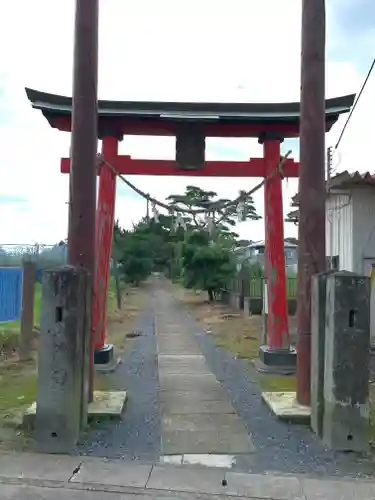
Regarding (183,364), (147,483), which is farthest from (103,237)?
(147,483)

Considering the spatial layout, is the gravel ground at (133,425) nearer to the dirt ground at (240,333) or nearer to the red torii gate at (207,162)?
the red torii gate at (207,162)

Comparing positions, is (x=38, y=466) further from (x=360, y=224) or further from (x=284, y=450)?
(x=360, y=224)

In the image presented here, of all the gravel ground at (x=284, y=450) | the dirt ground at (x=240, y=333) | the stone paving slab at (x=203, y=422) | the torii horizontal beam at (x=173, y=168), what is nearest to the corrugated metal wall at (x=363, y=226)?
the dirt ground at (x=240, y=333)

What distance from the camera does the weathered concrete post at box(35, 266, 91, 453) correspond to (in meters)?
5.46

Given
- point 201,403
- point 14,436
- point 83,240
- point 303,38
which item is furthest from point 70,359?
point 303,38

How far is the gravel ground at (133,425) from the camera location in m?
5.41

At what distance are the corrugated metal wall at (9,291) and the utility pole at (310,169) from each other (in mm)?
7683

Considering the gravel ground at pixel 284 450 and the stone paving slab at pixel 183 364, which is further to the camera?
the stone paving slab at pixel 183 364

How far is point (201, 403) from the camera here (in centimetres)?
737

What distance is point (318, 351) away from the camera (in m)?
5.97

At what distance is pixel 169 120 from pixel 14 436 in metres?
6.11

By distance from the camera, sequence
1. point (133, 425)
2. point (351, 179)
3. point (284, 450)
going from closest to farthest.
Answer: point (284, 450)
point (133, 425)
point (351, 179)

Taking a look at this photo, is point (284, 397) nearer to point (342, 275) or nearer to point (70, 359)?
point (342, 275)

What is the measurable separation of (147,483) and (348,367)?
236 centimetres
